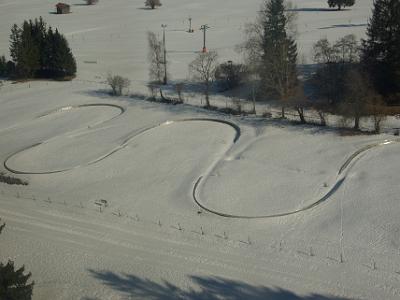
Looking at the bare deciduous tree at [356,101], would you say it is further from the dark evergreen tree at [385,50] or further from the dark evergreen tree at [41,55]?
the dark evergreen tree at [41,55]

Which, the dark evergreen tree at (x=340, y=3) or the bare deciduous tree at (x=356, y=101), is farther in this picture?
the dark evergreen tree at (x=340, y=3)

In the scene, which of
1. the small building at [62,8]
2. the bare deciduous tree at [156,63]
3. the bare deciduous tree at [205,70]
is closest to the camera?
the bare deciduous tree at [205,70]

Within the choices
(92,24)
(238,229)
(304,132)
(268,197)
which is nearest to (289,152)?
(304,132)

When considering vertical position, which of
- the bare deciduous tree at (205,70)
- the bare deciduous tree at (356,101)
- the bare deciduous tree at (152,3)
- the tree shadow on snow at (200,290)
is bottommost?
the tree shadow on snow at (200,290)

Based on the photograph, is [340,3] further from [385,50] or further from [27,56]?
[27,56]

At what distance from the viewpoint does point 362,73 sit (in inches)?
1214

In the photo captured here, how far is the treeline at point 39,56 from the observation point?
43.3m

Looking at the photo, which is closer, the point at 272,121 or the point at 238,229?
the point at 238,229

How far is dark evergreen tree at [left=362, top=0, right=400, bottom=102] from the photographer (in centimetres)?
3072

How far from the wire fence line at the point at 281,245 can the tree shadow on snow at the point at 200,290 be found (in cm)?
190

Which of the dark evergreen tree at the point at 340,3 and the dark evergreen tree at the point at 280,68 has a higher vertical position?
the dark evergreen tree at the point at 340,3

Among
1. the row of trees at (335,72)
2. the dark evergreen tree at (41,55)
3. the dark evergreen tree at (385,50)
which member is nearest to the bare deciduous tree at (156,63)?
the row of trees at (335,72)

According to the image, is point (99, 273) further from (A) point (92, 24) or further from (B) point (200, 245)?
(A) point (92, 24)

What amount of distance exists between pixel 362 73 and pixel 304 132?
18.8ft
